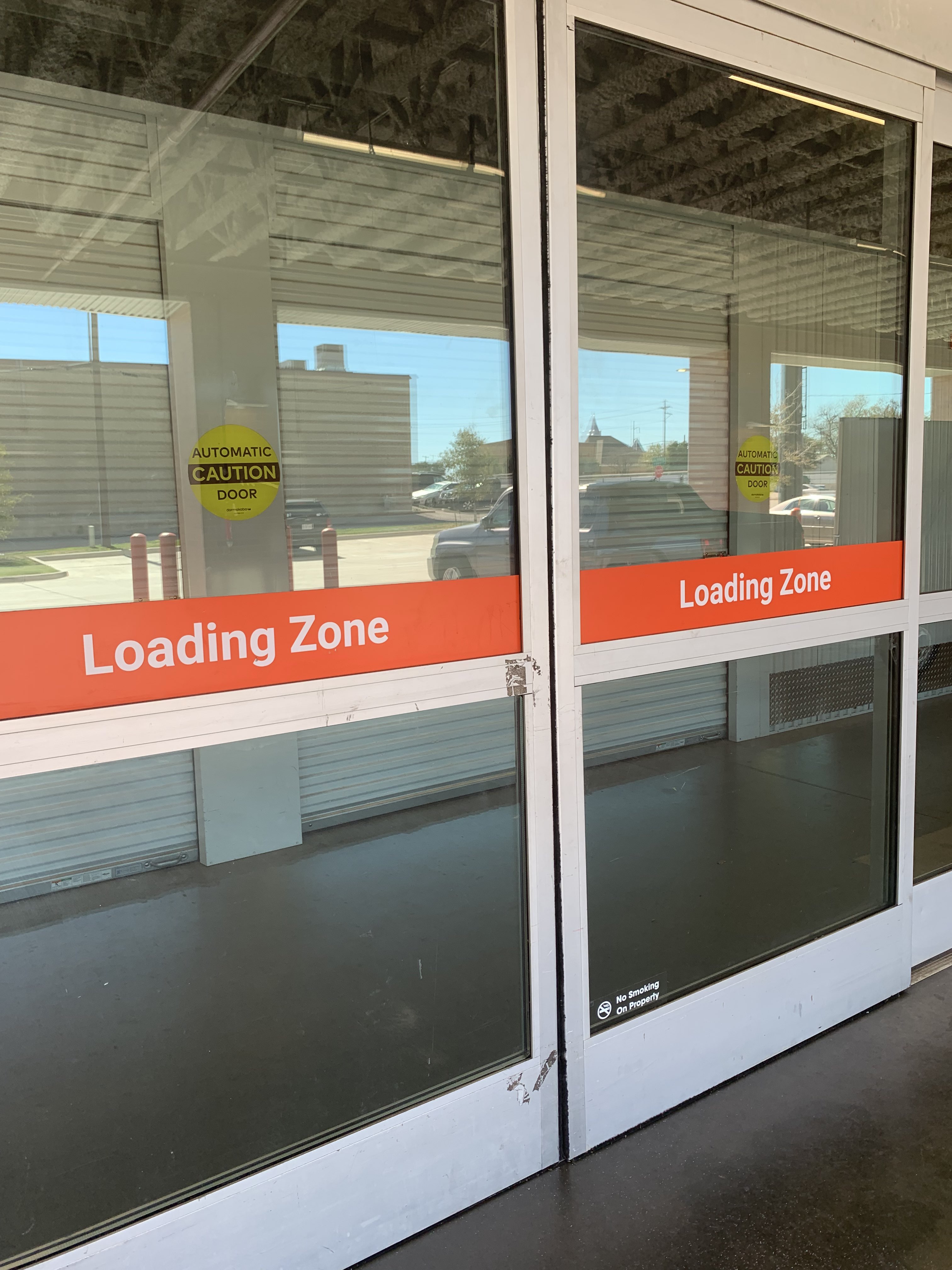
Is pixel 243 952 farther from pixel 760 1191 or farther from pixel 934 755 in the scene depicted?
pixel 934 755

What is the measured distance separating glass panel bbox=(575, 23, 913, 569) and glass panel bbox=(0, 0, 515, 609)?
0.36 metres

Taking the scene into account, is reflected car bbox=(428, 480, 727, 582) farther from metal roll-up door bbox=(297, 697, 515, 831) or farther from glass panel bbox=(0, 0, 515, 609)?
metal roll-up door bbox=(297, 697, 515, 831)

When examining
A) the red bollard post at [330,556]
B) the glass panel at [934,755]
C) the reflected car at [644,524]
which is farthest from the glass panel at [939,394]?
the red bollard post at [330,556]

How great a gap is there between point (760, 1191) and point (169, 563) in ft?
6.55

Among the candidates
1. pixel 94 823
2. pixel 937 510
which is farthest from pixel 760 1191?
pixel 937 510

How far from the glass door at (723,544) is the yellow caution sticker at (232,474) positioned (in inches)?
31.6

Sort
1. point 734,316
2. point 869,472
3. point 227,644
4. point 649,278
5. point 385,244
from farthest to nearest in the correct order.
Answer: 1. point 385,244
2. point 734,316
3. point 869,472
4. point 649,278
5. point 227,644

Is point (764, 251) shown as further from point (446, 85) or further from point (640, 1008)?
point (640, 1008)

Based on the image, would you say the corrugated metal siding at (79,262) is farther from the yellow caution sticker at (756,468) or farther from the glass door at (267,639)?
the yellow caution sticker at (756,468)

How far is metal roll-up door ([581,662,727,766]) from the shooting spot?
233 centimetres

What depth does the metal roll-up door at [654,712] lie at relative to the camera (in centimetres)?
233

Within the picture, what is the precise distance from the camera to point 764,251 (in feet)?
10.2

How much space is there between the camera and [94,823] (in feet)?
8.25

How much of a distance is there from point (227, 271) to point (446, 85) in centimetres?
101
